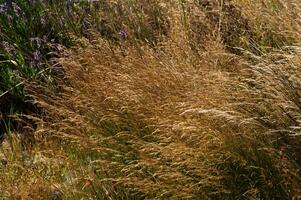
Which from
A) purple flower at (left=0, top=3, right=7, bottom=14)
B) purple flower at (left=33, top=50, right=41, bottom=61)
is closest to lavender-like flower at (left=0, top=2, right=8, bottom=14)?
purple flower at (left=0, top=3, right=7, bottom=14)

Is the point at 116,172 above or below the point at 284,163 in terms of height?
below

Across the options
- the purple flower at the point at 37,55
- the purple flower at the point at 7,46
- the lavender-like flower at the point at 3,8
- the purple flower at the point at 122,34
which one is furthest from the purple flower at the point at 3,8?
the purple flower at the point at 122,34

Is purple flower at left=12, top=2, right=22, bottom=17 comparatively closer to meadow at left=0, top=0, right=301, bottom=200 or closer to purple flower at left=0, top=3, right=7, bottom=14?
purple flower at left=0, top=3, right=7, bottom=14

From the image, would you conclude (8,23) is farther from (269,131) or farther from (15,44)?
(269,131)

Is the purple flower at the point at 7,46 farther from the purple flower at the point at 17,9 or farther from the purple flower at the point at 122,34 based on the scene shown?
the purple flower at the point at 122,34

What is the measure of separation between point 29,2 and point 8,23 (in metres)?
0.26

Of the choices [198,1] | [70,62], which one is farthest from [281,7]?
[70,62]

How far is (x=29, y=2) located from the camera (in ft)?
16.2

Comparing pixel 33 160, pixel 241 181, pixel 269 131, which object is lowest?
pixel 33 160

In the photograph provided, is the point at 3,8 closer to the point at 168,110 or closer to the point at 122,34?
the point at 122,34

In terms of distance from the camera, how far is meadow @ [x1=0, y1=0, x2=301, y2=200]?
8.88 ft

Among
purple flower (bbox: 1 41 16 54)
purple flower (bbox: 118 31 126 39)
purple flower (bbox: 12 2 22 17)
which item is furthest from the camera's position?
purple flower (bbox: 12 2 22 17)

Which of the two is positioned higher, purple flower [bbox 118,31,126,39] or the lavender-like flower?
the lavender-like flower

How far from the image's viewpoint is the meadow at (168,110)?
2.71 meters
